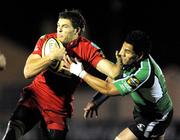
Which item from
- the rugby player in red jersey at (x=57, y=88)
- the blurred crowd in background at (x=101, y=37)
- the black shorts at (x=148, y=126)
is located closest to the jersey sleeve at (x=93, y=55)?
the rugby player in red jersey at (x=57, y=88)

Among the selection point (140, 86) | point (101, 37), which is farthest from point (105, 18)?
point (140, 86)

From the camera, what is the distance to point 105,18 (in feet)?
49.2

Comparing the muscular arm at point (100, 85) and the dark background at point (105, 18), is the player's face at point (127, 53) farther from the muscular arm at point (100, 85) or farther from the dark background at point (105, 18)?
the dark background at point (105, 18)

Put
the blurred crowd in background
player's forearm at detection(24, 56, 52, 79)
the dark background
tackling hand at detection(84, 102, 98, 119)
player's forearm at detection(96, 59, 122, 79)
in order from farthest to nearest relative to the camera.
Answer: the dark background → the blurred crowd in background → tackling hand at detection(84, 102, 98, 119) → player's forearm at detection(96, 59, 122, 79) → player's forearm at detection(24, 56, 52, 79)

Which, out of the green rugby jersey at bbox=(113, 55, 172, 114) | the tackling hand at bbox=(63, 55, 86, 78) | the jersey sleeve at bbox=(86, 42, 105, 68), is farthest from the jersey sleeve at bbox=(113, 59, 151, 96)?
the tackling hand at bbox=(63, 55, 86, 78)

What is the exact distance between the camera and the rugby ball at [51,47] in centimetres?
614

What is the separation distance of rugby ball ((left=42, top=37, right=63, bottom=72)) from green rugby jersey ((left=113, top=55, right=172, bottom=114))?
0.58 m

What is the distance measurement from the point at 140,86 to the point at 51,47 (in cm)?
95

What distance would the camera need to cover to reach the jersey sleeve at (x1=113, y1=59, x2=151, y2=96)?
20.0 feet

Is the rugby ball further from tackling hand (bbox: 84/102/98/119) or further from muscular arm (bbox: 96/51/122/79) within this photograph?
tackling hand (bbox: 84/102/98/119)

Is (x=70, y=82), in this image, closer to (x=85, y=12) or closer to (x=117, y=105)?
(x=117, y=105)

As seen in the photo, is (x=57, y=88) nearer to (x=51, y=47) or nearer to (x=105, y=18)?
(x=51, y=47)

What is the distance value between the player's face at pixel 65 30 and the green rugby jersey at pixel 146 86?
64 centimetres

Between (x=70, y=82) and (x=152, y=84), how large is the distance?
0.82m
